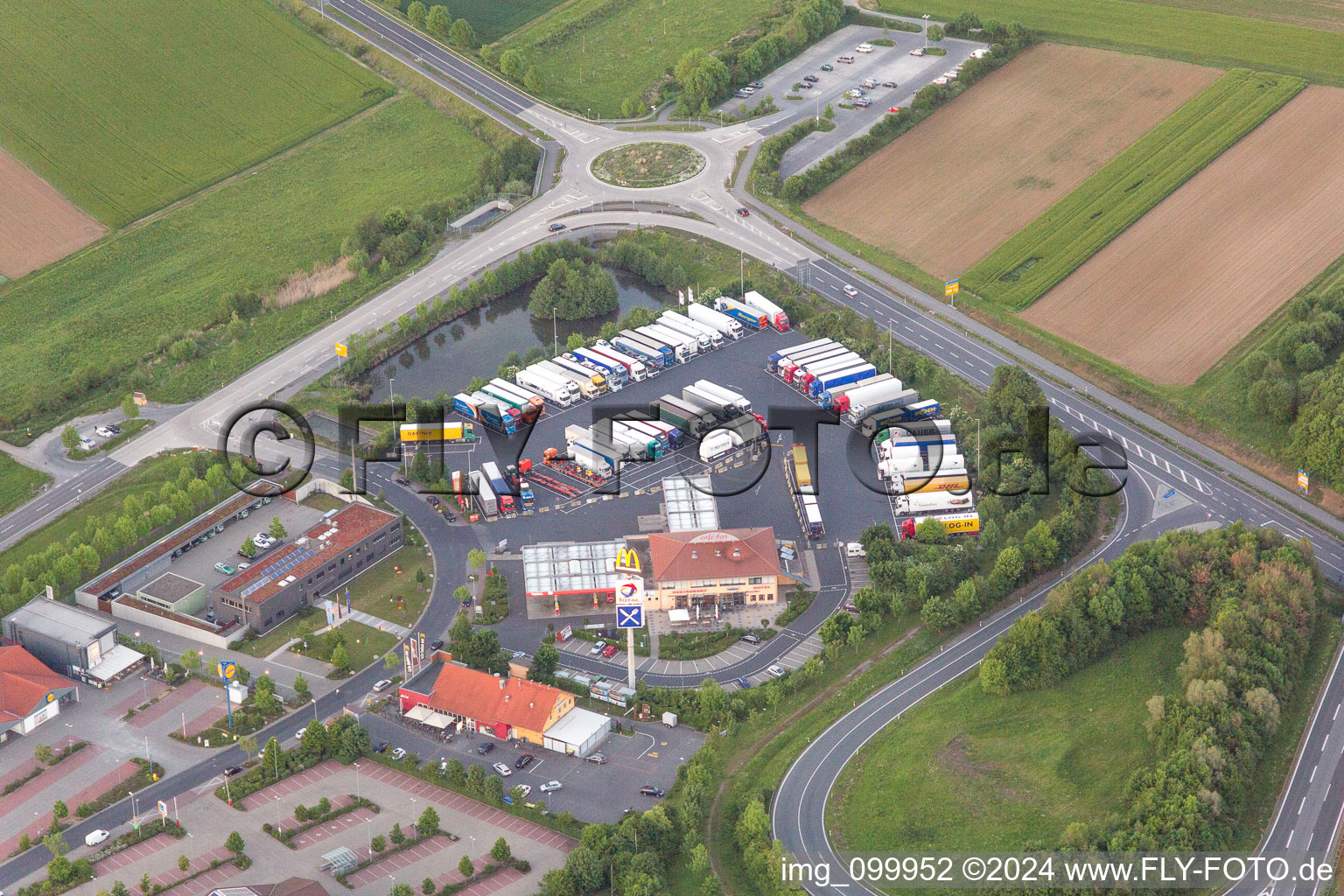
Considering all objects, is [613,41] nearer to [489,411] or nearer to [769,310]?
[769,310]

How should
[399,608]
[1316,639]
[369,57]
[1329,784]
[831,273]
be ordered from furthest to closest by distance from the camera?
1. [369,57]
2. [831,273]
3. [399,608]
4. [1316,639]
5. [1329,784]

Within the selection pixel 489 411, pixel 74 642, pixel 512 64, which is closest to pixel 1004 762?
pixel 489 411

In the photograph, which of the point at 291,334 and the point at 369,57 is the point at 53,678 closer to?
the point at 291,334

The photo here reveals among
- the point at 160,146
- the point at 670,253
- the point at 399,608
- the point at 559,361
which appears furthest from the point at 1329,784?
the point at 160,146

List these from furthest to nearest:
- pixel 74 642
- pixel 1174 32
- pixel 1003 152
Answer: pixel 1174 32
pixel 1003 152
pixel 74 642

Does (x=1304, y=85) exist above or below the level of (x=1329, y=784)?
above

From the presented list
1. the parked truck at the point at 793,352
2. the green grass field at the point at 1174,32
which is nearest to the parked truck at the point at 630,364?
the parked truck at the point at 793,352

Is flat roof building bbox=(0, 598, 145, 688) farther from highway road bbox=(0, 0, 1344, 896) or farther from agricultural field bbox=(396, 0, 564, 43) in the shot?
agricultural field bbox=(396, 0, 564, 43)
